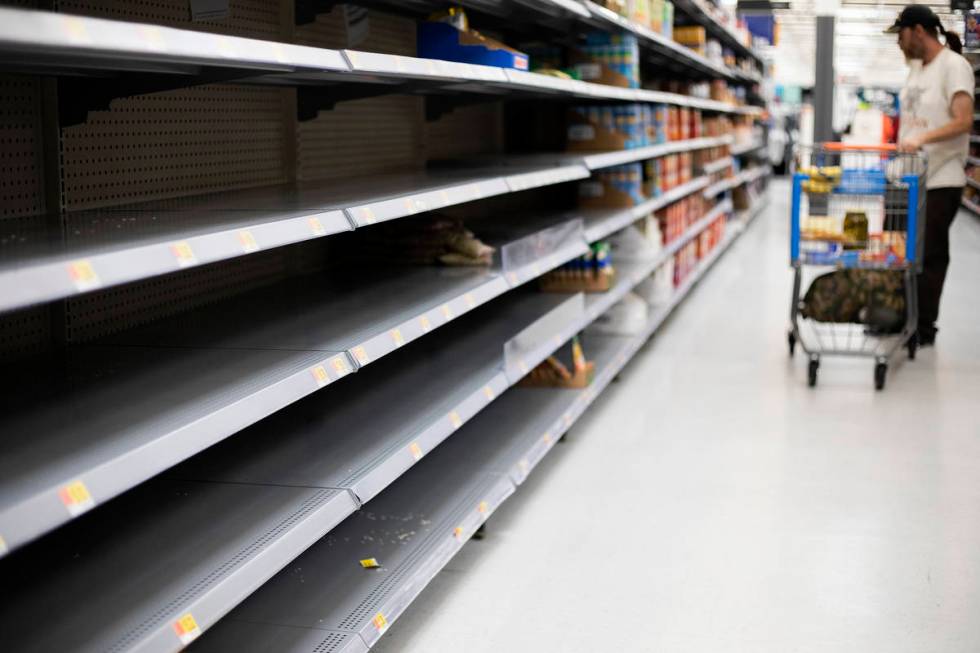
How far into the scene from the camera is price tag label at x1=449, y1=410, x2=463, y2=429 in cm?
290

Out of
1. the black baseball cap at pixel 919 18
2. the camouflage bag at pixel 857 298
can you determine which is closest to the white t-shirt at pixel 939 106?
the black baseball cap at pixel 919 18

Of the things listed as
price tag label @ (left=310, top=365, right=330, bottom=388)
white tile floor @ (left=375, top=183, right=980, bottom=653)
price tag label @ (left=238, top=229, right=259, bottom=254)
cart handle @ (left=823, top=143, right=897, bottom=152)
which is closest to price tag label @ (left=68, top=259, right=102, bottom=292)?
price tag label @ (left=238, top=229, right=259, bottom=254)

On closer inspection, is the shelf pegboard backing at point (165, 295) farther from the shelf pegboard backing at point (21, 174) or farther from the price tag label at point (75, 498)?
the price tag label at point (75, 498)

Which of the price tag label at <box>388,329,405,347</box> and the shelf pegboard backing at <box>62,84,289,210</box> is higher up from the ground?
the shelf pegboard backing at <box>62,84,289,210</box>

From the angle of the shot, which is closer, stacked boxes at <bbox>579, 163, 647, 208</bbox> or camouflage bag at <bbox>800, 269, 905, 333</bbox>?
camouflage bag at <bbox>800, 269, 905, 333</bbox>

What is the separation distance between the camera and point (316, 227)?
6.85 feet

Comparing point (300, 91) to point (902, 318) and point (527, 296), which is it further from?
point (902, 318)

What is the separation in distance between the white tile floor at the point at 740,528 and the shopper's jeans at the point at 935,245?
18.3 inches

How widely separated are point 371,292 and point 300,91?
0.76 m

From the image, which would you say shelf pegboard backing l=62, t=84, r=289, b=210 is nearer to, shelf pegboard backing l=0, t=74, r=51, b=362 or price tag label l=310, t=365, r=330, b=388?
shelf pegboard backing l=0, t=74, r=51, b=362

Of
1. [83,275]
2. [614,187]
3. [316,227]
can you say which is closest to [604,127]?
[614,187]

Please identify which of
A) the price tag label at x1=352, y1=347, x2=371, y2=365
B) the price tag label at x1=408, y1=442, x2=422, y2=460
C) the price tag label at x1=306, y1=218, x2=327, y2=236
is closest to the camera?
the price tag label at x1=306, y1=218, x2=327, y2=236

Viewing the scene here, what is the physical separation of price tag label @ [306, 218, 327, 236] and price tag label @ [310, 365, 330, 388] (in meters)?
0.27

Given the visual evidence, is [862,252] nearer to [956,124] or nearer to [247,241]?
[956,124]
